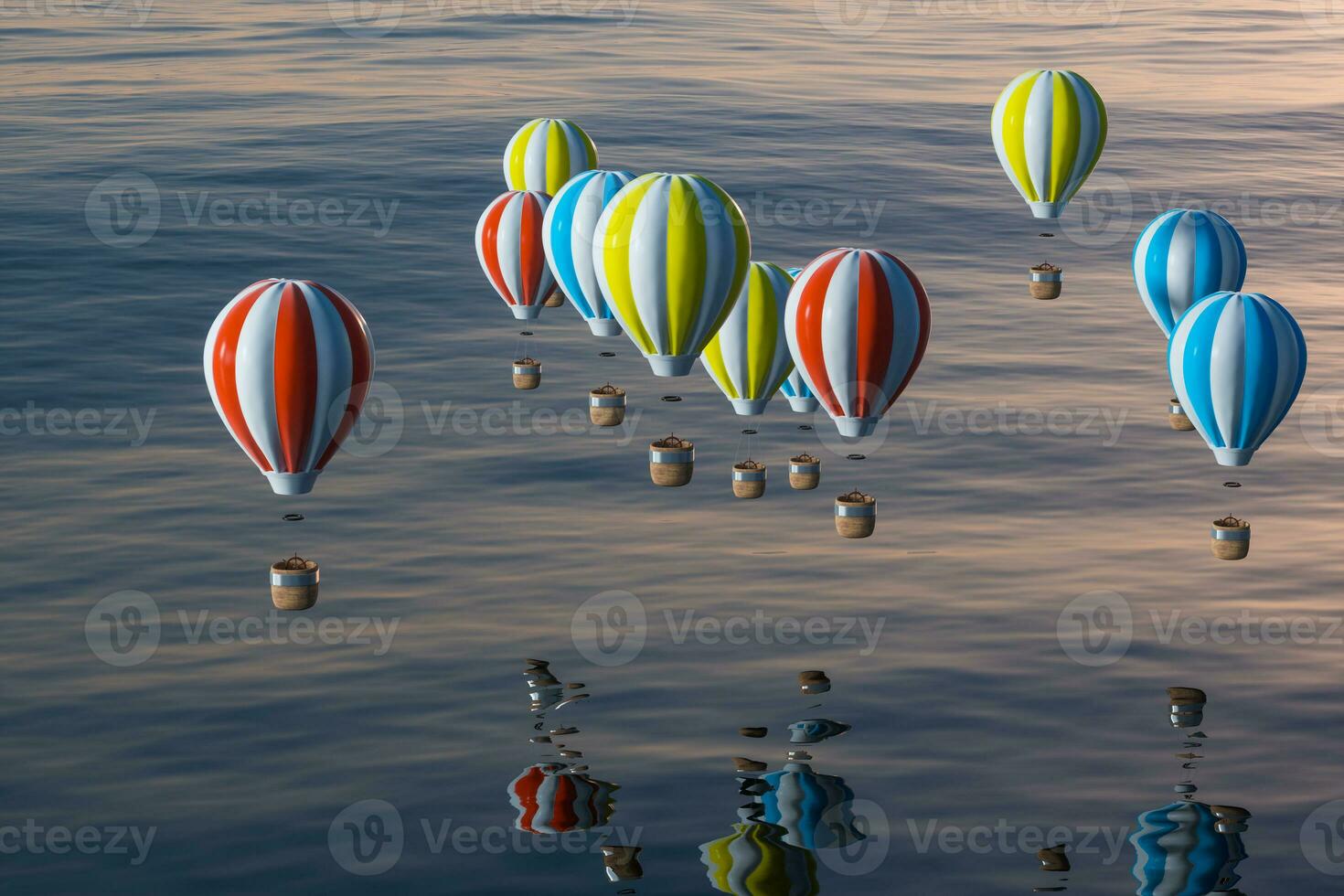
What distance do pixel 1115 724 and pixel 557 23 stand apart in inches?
4270

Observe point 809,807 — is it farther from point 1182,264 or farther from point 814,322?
point 1182,264

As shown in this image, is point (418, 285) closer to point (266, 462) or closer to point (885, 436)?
point (885, 436)

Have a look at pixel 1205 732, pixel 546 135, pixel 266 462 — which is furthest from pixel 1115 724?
pixel 546 135

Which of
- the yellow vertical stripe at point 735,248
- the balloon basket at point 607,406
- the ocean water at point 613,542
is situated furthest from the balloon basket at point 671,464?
the ocean water at point 613,542

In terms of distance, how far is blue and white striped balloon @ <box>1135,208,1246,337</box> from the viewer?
1793 inches

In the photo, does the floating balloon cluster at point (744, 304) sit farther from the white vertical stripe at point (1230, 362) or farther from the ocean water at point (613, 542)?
the ocean water at point (613, 542)

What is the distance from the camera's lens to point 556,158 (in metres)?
50.3

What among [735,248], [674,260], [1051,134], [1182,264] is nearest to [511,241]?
[674,260]

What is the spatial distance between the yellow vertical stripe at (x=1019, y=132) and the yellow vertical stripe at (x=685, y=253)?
20390 mm

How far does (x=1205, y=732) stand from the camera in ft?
128

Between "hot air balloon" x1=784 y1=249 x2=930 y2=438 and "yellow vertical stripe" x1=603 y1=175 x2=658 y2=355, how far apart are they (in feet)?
9.20

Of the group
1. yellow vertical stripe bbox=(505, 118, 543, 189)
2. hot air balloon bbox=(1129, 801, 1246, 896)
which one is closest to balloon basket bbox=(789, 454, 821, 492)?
hot air balloon bbox=(1129, 801, 1246, 896)

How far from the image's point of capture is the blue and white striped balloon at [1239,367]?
124ft

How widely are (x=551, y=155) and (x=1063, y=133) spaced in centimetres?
1392
